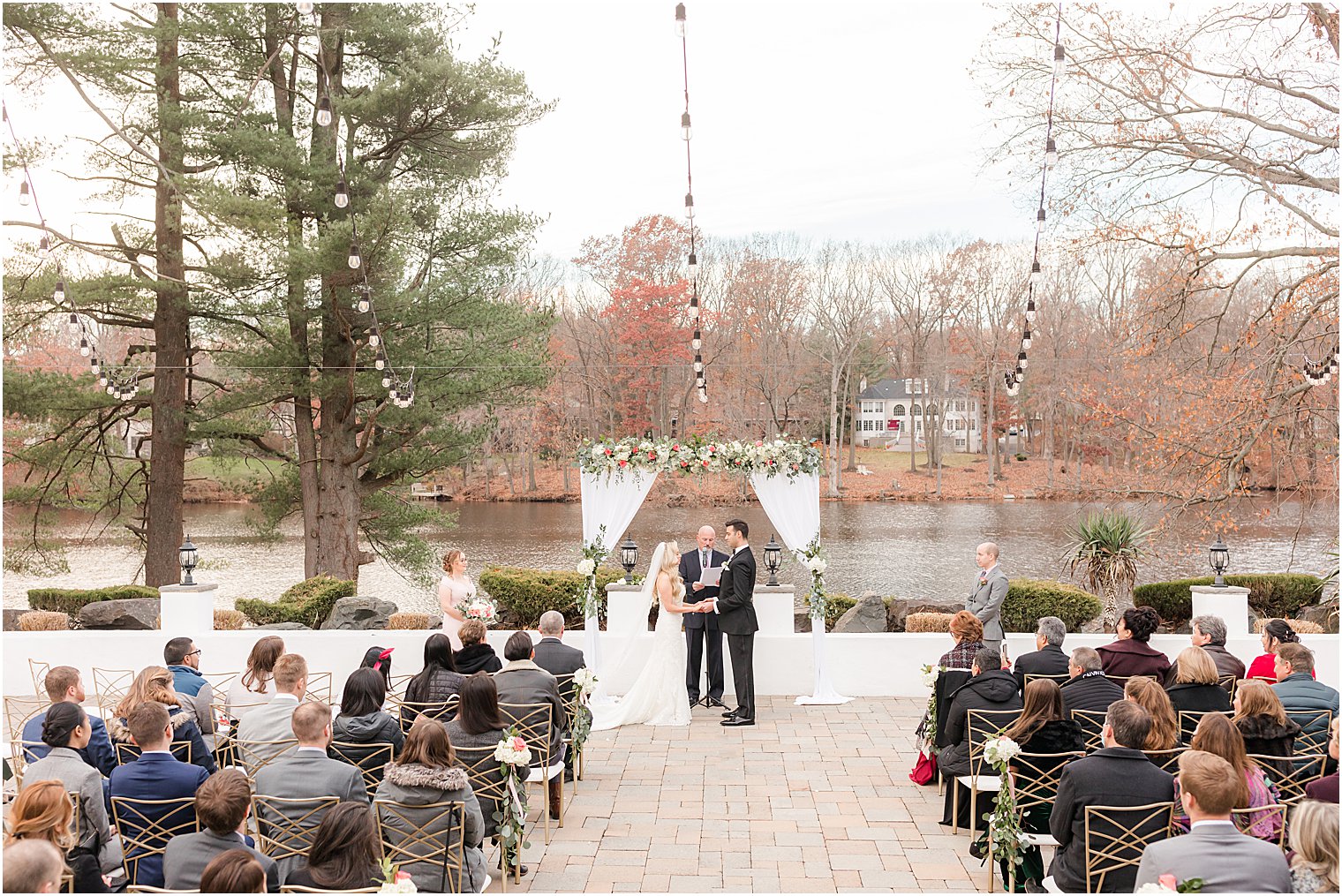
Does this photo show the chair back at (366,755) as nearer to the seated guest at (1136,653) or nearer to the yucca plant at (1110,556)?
the seated guest at (1136,653)

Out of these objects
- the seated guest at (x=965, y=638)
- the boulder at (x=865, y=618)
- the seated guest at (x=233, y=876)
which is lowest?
the boulder at (x=865, y=618)

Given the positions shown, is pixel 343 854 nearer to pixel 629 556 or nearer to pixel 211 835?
pixel 211 835

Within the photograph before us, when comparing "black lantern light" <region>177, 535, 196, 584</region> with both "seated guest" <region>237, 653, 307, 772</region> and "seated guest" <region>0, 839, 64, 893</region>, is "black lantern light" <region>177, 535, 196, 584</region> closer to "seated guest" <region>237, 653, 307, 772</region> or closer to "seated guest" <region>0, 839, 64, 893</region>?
"seated guest" <region>237, 653, 307, 772</region>

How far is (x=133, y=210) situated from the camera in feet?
47.7

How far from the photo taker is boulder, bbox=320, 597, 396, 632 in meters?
10.8

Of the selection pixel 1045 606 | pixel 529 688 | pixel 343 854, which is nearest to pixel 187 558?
pixel 529 688

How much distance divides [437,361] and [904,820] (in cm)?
982

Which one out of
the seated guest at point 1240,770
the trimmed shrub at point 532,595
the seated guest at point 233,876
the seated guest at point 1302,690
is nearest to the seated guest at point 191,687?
the seated guest at point 233,876

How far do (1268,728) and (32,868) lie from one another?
176 inches

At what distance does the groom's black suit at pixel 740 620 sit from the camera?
803 cm

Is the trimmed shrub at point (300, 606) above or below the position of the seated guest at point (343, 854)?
below

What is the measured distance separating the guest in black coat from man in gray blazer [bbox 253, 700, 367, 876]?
371 cm

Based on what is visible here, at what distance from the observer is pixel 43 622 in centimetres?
1005

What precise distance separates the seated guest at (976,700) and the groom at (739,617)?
8.75 feet
